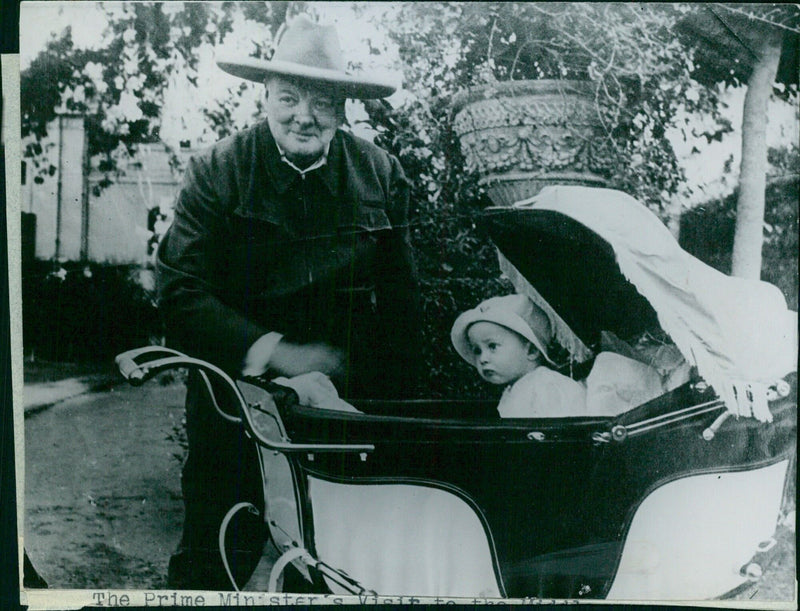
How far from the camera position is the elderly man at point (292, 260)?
382cm

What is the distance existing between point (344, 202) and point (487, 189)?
648 millimetres

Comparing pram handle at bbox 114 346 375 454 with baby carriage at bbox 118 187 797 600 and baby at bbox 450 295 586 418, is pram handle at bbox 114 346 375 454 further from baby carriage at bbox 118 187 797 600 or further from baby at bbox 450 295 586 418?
baby at bbox 450 295 586 418

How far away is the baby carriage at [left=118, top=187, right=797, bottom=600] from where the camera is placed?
3.85 meters

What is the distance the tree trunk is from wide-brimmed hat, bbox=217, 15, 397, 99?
1750mm

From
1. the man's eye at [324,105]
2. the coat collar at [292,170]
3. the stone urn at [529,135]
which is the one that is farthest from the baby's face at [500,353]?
the man's eye at [324,105]

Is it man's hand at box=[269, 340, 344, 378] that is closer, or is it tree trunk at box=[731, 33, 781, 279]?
Result: man's hand at box=[269, 340, 344, 378]

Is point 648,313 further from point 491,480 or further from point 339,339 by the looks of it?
point 339,339

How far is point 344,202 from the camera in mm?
3854

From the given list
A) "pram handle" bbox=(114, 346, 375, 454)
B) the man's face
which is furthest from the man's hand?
the man's face

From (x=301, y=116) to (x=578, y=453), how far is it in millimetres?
1963

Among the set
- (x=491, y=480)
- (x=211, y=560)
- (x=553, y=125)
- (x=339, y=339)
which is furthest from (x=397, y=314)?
(x=211, y=560)

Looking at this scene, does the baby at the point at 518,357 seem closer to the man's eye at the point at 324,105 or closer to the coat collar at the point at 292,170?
the coat collar at the point at 292,170

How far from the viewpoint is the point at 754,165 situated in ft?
13.0

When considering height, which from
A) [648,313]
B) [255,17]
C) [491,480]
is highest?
[255,17]
